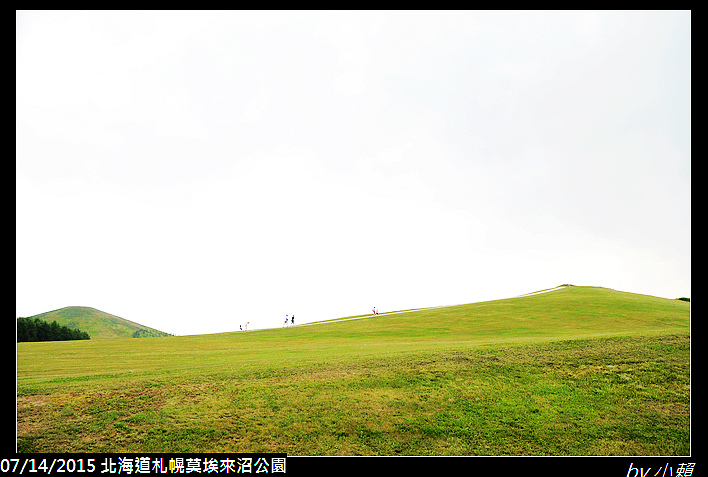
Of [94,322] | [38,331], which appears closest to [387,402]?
[38,331]

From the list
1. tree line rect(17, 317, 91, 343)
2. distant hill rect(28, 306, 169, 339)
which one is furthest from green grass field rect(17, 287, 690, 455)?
distant hill rect(28, 306, 169, 339)

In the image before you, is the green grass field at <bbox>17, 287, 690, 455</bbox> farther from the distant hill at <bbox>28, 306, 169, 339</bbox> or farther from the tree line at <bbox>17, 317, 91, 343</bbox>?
the distant hill at <bbox>28, 306, 169, 339</bbox>

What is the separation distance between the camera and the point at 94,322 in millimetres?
183375

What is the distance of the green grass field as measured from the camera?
33.4ft

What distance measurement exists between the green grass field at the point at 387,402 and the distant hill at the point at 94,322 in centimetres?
19181

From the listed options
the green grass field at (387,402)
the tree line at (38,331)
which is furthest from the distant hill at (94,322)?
the green grass field at (387,402)

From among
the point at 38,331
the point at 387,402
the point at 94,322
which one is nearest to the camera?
the point at 387,402

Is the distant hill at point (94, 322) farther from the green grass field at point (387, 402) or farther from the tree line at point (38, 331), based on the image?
the green grass field at point (387, 402)

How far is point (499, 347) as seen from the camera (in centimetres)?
1816

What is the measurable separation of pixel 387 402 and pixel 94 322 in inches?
8423

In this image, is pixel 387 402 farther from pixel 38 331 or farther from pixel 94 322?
pixel 94 322

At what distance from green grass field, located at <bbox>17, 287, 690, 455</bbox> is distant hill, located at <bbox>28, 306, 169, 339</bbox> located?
629 feet

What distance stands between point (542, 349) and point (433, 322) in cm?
2199
